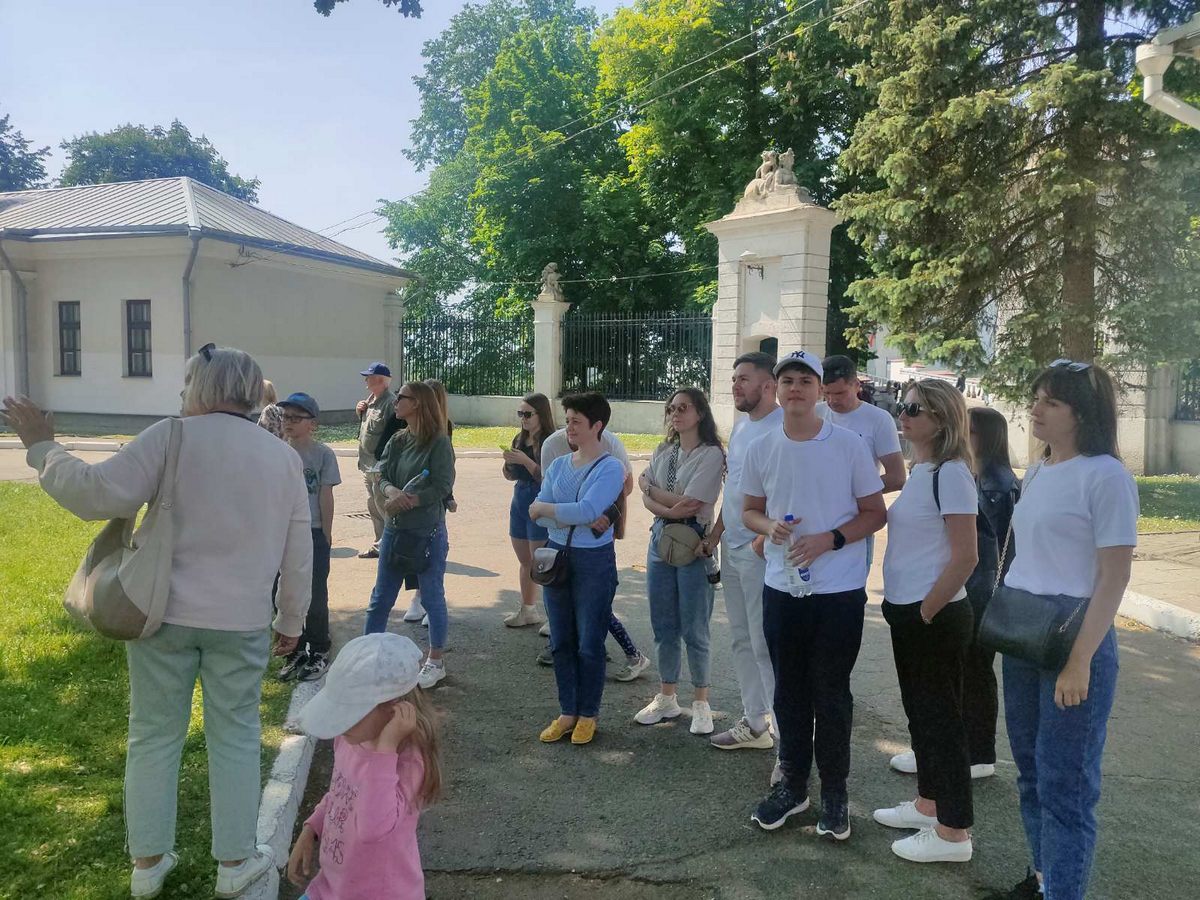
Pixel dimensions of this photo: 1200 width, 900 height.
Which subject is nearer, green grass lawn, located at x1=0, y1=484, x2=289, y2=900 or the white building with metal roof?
green grass lawn, located at x1=0, y1=484, x2=289, y2=900

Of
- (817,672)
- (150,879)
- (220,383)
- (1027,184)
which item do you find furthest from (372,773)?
(1027,184)

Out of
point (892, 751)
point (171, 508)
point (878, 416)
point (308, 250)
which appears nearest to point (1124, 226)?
point (878, 416)

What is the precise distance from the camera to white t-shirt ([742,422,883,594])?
344 cm

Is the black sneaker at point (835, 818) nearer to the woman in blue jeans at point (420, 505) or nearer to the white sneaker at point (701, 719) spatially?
the white sneaker at point (701, 719)

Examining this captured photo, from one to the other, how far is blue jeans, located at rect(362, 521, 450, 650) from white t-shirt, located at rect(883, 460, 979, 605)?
282 cm

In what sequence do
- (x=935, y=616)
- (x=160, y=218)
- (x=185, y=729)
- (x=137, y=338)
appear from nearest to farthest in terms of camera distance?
1. (x=185, y=729)
2. (x=935, y=616)
3. (x=160, y=218)
4. (x=137, y=338)

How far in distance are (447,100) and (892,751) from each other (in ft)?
137

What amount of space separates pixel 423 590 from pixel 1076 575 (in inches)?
145

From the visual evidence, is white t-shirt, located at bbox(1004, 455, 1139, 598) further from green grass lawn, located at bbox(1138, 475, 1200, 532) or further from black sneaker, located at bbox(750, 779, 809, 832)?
green grass lawn, located at bbox(1138, 475, 1200, 532)

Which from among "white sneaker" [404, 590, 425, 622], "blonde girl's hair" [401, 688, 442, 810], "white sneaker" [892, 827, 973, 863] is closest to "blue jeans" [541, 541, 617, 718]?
"white sneaker" [892, 827, 973, 863]

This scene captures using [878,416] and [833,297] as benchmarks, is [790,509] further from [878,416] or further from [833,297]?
[833,297]

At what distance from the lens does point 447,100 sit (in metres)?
41.1

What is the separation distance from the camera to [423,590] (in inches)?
210

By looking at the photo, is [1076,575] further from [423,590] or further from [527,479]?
[527,479]
